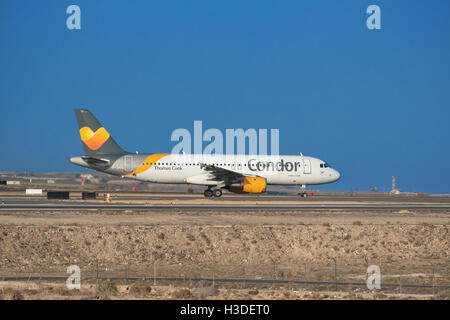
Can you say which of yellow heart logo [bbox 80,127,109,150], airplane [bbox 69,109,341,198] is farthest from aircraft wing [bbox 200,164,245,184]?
yellow heart logo [bbox 80,127,109,150]

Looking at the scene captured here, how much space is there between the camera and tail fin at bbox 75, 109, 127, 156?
63.1 m

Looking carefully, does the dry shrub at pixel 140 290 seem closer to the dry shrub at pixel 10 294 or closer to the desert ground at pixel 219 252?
the desert ground at pixel 219 252

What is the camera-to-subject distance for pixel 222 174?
60844 millimetres

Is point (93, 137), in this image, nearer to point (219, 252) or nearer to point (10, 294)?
point (219, 252)

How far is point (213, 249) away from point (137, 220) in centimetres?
624

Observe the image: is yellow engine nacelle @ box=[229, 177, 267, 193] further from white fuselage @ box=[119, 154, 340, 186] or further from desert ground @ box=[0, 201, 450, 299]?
desert ground @ box=[0, 201, 450, 299]

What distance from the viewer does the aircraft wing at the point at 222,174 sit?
59.9 meters

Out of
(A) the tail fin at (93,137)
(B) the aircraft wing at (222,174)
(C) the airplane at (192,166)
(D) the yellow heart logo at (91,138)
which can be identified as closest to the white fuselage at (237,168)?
(C) the airplane at (192,166)

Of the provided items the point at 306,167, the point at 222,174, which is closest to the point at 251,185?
the point at 222,174

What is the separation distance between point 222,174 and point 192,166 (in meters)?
3.65

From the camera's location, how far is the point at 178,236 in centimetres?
3606
